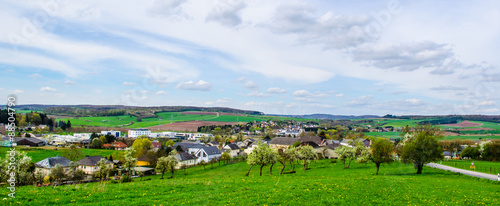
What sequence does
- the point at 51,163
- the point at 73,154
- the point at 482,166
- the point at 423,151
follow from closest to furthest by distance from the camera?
1. the point at 423,151
2. the point at 482,166
3. the point at 51,163
4. the point at 73,154

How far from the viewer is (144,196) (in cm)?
1572

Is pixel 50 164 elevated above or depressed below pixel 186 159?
above

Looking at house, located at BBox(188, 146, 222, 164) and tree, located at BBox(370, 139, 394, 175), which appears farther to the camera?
house, located at BBox(188, 146, 222, 164)

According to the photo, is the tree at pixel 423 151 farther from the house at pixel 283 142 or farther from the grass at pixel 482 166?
the house at pixel 283 142

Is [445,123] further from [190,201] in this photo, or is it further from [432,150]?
[190,201]

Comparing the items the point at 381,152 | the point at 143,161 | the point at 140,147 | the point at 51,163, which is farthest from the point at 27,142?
the point at 381,152

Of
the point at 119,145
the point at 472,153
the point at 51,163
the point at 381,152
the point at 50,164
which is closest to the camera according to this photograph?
the point at 381,152

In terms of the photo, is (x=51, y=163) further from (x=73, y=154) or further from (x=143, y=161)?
(x=143, y=161)

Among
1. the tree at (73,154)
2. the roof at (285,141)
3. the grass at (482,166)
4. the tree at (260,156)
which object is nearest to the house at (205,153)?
the roof at (285,141)

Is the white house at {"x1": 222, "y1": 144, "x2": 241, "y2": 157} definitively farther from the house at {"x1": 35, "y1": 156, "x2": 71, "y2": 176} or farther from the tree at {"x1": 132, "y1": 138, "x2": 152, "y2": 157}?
the house at {"x1": 35, "y1": 156, "x2": 71, "y2": 176}

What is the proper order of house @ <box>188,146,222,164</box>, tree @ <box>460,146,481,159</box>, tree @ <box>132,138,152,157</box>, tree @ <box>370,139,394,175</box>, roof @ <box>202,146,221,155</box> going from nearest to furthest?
1. tree @ <box>370,139,394,175</box>
2. tree @ <box>460,146,481,159</box>
3. tree @ <box>132,138,152,157</box>
4. house @ <box>188,146,222,164</box>
5. roof @ <box>202,146,221,155</box>

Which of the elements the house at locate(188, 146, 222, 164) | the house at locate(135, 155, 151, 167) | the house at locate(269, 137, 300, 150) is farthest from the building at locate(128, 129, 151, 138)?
the house at locate(135, 155, 151, 167)

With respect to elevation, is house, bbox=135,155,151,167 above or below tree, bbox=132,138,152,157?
below

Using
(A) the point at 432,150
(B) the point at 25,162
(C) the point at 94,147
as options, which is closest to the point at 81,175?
(B) the point at 25,162
